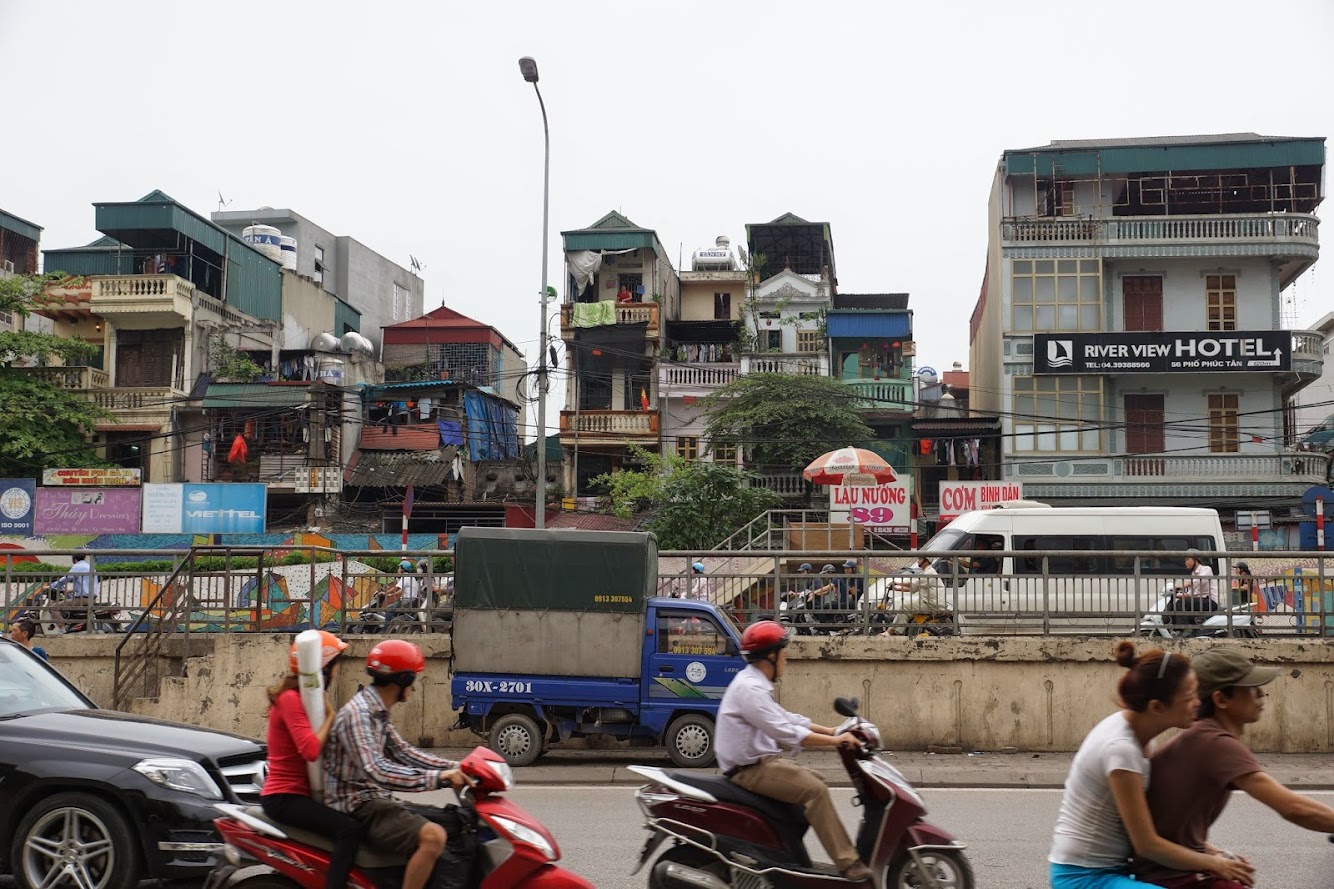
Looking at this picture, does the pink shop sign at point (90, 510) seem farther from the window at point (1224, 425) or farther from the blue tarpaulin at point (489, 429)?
the window at point (1224, 425)

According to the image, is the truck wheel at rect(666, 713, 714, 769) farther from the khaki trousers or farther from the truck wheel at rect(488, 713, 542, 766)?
the khaki trousers

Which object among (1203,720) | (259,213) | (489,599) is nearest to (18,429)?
(259,213)

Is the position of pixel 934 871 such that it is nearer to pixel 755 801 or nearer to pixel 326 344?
pixel 755 801

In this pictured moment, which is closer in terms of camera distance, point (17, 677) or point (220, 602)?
point (17, 677)

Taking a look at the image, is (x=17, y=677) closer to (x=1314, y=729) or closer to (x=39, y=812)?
(x=39, y=812)

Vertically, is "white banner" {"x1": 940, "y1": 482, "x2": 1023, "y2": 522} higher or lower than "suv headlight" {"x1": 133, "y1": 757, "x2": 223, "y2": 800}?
higher

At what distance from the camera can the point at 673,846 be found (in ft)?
20.9

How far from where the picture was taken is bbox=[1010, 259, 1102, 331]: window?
1438 inches

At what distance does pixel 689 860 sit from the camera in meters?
6.30

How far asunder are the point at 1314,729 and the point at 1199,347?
23476mm

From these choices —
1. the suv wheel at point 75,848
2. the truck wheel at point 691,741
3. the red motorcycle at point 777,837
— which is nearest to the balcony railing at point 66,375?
the truck wheel at point 691,741

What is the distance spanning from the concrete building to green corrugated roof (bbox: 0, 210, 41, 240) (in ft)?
21.9

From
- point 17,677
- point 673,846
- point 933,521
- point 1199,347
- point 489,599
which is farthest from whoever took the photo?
point 933,521

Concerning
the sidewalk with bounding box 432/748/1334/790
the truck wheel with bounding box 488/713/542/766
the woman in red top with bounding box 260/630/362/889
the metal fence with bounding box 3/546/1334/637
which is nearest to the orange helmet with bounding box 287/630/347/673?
the woman in red top with bounding box 260/630/362/889
